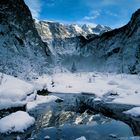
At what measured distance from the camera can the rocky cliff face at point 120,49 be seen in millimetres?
63356

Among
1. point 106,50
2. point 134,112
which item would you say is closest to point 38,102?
point 134,112

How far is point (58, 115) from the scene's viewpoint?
14055 mm

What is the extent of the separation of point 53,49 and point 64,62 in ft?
64.9

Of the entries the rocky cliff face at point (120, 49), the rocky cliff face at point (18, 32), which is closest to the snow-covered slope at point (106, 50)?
the rocky cliff face at point (120, 49)

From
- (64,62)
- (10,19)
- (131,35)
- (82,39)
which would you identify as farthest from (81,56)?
(10,19)

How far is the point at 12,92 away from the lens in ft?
44.1

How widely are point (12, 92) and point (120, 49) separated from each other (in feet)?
222

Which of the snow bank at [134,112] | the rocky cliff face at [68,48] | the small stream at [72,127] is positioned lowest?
the small stream at [72,127]

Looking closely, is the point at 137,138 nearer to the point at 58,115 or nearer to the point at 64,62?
the point at 58,115

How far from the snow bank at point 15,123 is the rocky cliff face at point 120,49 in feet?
146

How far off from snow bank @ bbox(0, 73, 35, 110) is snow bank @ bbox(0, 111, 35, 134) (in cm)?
151

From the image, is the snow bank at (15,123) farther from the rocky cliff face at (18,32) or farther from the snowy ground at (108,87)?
the rocky cliff face at (18,32)

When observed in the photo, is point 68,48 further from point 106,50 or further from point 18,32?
point 18,32

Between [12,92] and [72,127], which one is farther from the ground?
[12,92]
